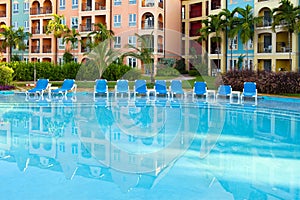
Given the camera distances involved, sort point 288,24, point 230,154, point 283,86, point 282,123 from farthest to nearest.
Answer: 1. point 288,24
2. point 283,86
3. point 282,123
4. point 230,154

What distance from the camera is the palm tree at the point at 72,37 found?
39.5m

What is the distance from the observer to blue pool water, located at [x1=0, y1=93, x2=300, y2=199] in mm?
5316

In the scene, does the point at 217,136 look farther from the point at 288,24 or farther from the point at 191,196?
the point at 288,24

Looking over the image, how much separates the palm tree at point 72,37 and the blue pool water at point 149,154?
2609 cm

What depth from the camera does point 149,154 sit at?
7.66m

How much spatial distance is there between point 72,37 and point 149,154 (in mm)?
33847

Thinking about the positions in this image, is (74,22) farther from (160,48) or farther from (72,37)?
(160,48)

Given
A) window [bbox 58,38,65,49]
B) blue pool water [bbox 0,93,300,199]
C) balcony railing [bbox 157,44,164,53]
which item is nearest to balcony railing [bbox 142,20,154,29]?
balcony railing [bbox 157,44,164,53]

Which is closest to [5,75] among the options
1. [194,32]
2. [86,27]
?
[86,27]

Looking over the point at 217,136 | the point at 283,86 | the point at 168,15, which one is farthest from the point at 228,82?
the point at 168,15

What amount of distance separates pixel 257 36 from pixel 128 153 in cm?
2959

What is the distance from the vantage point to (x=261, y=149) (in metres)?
8.03

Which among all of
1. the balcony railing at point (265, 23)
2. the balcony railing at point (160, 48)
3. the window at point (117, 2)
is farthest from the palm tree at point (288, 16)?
the window at point (117, 2)

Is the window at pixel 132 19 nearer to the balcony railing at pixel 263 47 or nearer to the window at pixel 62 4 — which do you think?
the window at pixel 62 4
